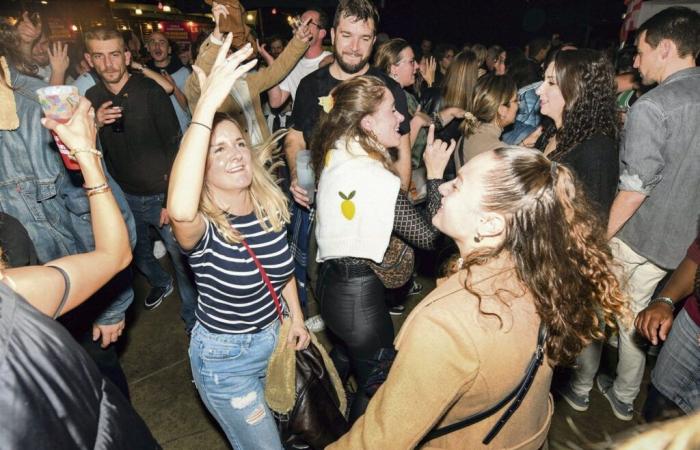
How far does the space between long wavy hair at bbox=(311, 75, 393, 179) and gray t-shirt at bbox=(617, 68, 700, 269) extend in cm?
161

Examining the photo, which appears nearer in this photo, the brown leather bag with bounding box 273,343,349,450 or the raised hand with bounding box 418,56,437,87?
the brown leather bag with bounding box 273,343,349,450

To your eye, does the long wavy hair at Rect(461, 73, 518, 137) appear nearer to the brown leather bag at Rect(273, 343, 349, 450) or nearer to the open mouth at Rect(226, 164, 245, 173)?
the open mouth at Rect(226, 164, 245, 173)

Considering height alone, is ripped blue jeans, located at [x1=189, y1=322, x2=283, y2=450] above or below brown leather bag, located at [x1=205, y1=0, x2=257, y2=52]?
below

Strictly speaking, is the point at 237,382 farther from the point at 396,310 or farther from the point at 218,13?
the point at 218,13

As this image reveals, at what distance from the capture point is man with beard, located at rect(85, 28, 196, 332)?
11.8 ft

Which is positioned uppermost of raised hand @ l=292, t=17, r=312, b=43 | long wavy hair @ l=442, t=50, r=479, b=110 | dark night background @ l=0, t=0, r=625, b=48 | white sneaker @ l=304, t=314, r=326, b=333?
dark night background @ l=0, t=0, r=625, b=48

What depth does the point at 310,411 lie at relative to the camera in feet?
7.00

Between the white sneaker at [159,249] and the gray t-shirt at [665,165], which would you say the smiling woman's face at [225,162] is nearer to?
the gray t-shirt at [665,165]

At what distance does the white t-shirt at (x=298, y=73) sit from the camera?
4.69m

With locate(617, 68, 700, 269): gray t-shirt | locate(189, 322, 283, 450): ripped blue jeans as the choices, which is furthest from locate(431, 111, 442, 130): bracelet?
locate(189, 322, 283, 450): ripped blue jeans

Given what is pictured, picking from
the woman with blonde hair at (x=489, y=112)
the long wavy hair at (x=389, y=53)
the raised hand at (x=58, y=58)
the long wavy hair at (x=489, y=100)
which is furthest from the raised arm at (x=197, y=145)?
the raised hand at (x=58, y=58)

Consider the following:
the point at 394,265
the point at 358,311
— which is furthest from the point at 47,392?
the point at 394,265

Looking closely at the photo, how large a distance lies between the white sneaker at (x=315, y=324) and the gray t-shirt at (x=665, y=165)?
105 inches

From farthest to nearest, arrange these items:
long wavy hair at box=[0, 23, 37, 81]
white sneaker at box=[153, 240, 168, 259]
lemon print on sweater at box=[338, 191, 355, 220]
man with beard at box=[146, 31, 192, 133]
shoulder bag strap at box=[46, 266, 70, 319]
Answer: man with beard at box=[146, 31, 192, 133]
white sneaker at box=[153, 240, 168, 259]
long wavy hair at box=[0, 23, 37, 81]
lemon print on sweater at box=[338, 191, 355, 220]
shoulder bag strap at box=[46, 266, 70, 319]
